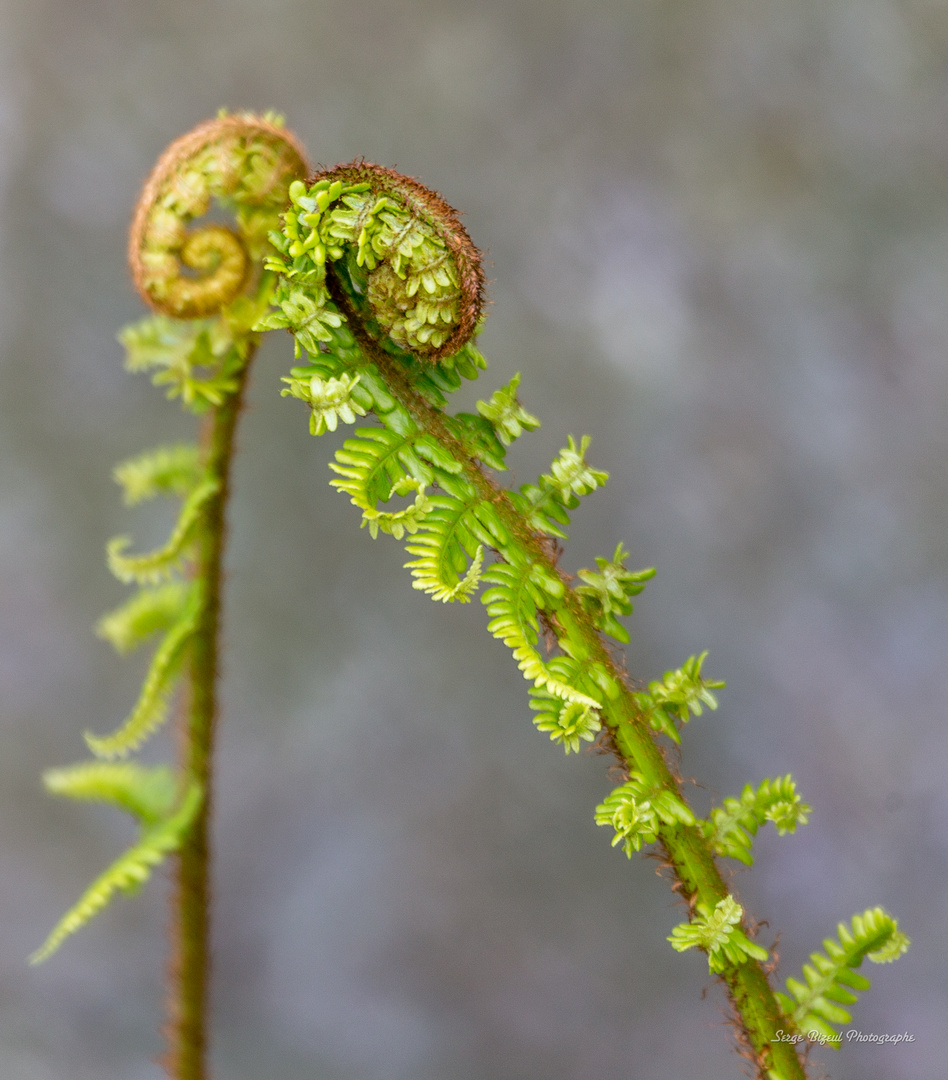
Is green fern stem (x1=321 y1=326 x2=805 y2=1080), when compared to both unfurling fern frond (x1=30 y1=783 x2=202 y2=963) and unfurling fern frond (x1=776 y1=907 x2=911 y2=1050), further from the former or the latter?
unfurling fern frond (x1=30 y1=783 x2=202 y2=963)

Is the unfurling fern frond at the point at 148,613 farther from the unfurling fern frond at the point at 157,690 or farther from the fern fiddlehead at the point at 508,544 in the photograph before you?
the fern fiddlehead at the point at 508,544

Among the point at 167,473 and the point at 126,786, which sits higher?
the point at 167,473

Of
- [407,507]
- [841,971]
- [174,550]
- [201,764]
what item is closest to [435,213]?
[407,507]

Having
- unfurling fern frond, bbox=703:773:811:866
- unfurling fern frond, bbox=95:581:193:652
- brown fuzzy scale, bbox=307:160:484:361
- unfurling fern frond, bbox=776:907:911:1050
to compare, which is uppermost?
brown fuzzy scale, bbox=307:160:484:361

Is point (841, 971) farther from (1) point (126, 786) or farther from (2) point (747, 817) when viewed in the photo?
(1) point (126, 786)

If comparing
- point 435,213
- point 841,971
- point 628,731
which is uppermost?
point 435,213

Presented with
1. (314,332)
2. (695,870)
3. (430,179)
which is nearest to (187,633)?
(314,332)

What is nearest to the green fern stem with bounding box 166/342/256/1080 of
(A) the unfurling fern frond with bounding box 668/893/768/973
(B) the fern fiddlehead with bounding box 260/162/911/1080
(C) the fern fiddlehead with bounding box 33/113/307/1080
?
(C) the fern fiddlehead with bounding box 33/113/307/1080

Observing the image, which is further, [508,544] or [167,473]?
[167,473]
